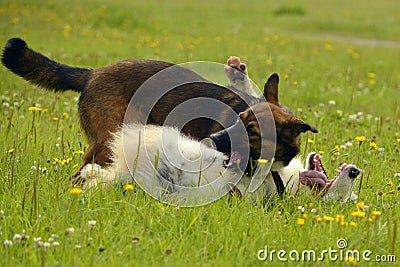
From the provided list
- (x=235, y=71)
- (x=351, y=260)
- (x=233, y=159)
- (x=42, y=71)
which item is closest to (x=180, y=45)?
(x=235, y=71)

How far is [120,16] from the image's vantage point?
580 inches

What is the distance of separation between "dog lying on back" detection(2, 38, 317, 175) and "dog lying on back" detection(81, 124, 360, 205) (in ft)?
0.42

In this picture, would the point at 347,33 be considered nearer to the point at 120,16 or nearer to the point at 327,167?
the point at 120,16

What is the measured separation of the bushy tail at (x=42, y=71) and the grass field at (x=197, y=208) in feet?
0.97

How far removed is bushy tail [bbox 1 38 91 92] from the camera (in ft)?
14.9

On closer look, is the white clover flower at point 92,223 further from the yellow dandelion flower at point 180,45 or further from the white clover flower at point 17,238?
the yellow dandelion flower at point 180,45

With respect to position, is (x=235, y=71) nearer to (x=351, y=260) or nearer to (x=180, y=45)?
(x=351, y=260)

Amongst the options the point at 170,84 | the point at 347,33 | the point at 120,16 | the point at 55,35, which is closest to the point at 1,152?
the point at 170,84

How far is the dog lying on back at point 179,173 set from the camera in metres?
3.70

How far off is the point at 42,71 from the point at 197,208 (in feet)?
6.17

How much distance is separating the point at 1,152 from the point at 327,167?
8.47ft

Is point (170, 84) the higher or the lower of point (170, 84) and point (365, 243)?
the higher

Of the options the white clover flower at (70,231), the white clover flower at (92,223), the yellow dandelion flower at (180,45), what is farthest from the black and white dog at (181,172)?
the yellow dandelion flower at (180,45)

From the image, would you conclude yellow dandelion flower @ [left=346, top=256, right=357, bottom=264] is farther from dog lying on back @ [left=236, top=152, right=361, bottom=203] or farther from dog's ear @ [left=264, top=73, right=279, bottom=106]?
dog's ear @ [left=264, top=73, right=279, bottom=106]
